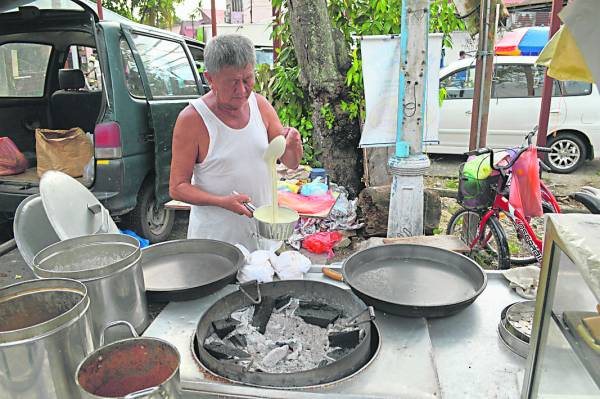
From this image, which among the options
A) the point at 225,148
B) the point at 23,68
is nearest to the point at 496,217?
the point at 225,148

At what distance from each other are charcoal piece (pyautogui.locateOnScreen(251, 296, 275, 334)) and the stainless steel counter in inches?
7.9

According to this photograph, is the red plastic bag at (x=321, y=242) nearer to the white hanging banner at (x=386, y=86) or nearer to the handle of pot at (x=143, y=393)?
the white hanging banner at (x=386, y=86)

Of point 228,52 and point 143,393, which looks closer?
point 143,393

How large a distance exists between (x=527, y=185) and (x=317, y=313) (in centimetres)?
267

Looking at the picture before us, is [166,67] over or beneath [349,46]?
beneath

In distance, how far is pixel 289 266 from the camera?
172 cm

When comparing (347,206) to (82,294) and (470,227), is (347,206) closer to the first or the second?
(470,227)

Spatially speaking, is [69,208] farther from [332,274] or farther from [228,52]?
[332,274]

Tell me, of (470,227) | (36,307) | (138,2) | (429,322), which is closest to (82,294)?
(36,307)

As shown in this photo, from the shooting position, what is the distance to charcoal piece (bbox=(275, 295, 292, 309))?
1.51 meters

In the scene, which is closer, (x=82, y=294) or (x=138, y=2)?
(x=82, y=294)

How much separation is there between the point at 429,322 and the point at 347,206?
350cm

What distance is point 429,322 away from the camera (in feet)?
4.71

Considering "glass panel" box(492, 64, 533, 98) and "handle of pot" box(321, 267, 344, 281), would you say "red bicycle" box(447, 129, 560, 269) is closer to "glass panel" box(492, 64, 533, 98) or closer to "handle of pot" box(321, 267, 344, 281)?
"handle of pot" box(321, 267, 344, 281)
